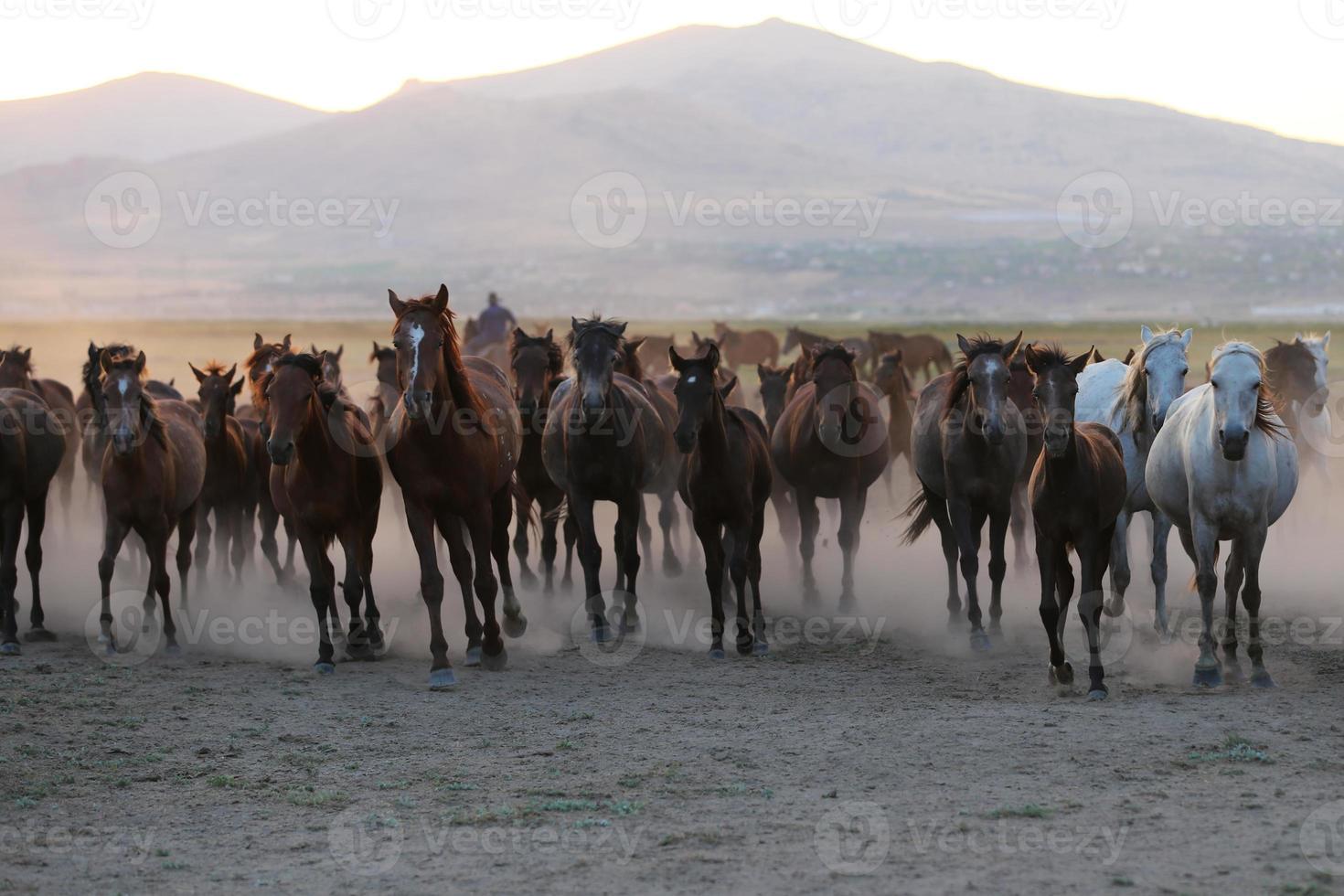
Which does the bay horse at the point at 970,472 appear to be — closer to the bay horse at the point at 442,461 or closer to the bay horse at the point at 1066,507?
the bay horse at the point at 1066,507

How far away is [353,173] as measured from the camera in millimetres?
167000

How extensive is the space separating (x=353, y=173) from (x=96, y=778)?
544ft

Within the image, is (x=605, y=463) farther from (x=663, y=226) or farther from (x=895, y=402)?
(x=663, y=226)

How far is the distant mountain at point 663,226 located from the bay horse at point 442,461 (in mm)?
73660

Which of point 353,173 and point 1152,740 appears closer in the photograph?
point 1152,740

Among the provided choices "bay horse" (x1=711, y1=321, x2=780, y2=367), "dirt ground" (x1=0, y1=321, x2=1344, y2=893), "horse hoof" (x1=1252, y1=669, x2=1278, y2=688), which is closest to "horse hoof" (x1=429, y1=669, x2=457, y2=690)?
"dirt ground" (x1=0, y1=321, x2=1344, y2=893)

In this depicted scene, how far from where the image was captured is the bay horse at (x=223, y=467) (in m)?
12.7

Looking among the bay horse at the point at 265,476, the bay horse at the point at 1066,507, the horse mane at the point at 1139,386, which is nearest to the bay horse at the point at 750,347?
the bay horse at the point at 265,476

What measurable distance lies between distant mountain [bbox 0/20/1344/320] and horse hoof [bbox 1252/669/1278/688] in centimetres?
7469

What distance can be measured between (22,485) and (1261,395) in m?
9.37

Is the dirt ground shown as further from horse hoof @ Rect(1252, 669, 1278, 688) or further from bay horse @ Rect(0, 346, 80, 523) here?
bay horse @ Rect(0, 346, 80, 523)

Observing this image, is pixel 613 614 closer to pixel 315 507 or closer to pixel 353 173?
pixel 315 507

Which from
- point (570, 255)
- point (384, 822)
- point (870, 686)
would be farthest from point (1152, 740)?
point (570, 255)

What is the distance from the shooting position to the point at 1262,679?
9125 mm
